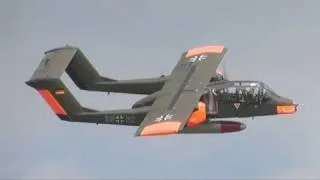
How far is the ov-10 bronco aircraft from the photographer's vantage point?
281ft

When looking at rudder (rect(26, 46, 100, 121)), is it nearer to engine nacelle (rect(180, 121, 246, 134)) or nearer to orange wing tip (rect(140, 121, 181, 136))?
engine nacelle (rect(180, 121, 246, 134))

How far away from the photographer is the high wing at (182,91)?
8006 cm

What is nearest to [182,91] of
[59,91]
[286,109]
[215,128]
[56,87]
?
[215,128]

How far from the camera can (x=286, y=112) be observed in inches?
3536

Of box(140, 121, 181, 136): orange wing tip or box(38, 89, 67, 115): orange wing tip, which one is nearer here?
box(140, 121, 181, 136): orange wing tip

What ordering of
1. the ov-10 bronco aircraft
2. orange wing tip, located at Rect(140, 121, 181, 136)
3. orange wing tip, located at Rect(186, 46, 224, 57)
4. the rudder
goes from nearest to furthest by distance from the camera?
1. orange wing tip, located at Rect(140, 121, 181, 136)
2. the ov-10 bronco aircraft
3. the rudder
4. orange wing tip, located at Rect(186, 46, 224, 57)

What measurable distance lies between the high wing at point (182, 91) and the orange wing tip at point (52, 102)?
954cm

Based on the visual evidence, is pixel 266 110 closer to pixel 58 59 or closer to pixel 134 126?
pixel 134 126

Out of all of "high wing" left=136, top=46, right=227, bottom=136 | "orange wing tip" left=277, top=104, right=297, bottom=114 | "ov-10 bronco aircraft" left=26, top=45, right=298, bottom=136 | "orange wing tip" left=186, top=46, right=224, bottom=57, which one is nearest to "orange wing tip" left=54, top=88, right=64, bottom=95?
"ov-10 bronco aircraft" left=26, top=45, right=298, bottom=136

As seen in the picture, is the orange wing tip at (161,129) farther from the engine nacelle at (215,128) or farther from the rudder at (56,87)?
the rudder at (56,87)

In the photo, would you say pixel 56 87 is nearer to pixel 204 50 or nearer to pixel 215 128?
pixel 215 128

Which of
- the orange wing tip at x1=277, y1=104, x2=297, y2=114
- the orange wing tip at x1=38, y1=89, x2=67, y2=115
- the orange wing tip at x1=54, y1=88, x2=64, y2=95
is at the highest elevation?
the orange wing tip at x1=54, y1=88, x2=64, y2=95

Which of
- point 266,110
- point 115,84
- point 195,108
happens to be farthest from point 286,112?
point 115,84

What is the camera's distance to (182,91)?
87375mm
